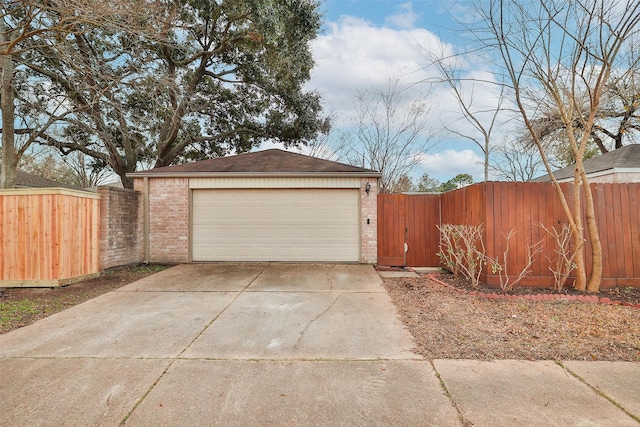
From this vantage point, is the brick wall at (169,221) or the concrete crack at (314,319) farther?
the brick wall at (169,221)

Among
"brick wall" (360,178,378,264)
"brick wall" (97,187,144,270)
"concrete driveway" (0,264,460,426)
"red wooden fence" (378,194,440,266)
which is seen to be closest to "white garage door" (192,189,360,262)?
"brick wall" (360,178,378,264)

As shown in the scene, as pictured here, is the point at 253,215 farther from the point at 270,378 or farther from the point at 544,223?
the point at 544,223

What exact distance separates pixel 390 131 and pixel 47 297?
1060 centimetres

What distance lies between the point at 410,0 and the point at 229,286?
21.8ft

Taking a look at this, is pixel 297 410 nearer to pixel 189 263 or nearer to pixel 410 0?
pixel 189 263

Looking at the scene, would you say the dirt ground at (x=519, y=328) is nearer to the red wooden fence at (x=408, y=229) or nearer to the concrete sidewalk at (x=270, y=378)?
the concrete sidewalk at (x=270, y=378)

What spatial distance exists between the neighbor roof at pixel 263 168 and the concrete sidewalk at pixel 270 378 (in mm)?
4373

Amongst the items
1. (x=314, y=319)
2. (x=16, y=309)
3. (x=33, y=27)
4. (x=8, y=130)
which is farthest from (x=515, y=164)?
(x=8, y=130)

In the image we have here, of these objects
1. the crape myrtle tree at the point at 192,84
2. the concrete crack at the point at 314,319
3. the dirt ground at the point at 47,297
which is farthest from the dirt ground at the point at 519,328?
the crape myrtle tree at the point at 192,84

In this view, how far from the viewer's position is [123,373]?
2609 millimetres

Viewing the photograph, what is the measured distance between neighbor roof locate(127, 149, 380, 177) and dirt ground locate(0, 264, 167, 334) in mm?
2749

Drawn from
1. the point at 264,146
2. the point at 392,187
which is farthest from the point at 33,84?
the point at 392,187

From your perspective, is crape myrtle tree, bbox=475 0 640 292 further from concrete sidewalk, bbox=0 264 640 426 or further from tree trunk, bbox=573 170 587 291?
concrete sidewalk, bbox=0 264 640 426

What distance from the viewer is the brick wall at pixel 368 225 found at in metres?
7.92
